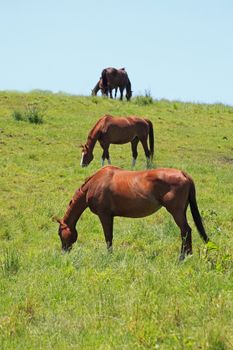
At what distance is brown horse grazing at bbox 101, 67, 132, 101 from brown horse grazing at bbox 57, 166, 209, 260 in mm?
22211

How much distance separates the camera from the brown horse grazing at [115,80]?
103 feet

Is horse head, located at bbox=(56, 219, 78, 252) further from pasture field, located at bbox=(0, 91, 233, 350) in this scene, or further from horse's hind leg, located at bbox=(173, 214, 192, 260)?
horse's hind leg, located at bbox=(173, 214, 192, 260)

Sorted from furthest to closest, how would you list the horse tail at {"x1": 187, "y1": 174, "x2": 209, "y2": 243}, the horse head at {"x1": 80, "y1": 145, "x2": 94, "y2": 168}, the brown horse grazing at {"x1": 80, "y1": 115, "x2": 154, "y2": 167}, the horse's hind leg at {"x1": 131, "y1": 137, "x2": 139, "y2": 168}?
the horse's hind leg at {"x1": 131, "y1": 137, "x2": 139, "y2": 168}
the brown horse grazing at {"x1": 80, "y1": 115, "x2": 154, "y2": 167}
the horse head at {"x1": 80, "y1": 145, "x2": 94, "y2": 168}
the horse tail at {"x1": 187, "y1": 174, "x2": 209, "y2": 243}

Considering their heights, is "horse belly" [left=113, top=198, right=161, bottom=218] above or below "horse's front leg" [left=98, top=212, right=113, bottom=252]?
above

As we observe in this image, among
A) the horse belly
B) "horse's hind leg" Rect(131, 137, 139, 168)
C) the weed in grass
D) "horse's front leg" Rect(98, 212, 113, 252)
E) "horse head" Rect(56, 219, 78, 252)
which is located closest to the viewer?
the weed in grass

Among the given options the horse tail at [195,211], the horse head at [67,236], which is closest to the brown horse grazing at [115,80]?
the horse head at [67,236]

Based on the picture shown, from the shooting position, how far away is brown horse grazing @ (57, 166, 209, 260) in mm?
8219

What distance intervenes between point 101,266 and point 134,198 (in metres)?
1.76

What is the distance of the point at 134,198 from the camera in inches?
342

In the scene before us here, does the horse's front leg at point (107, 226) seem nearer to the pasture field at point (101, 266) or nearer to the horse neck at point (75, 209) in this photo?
the pasture field at point (101, 266)

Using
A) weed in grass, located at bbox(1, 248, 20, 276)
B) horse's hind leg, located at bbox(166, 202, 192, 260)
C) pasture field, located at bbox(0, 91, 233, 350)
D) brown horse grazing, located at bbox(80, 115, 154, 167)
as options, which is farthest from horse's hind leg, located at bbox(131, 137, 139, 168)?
weed in grass, located at bbox(1, 248, 20, 276)

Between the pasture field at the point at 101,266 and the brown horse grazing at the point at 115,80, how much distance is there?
11.6 m

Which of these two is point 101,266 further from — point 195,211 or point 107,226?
point 195,211

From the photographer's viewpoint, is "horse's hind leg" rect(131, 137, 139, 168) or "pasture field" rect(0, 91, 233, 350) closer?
"pasture field" rect(0, 91, 233, 350)
